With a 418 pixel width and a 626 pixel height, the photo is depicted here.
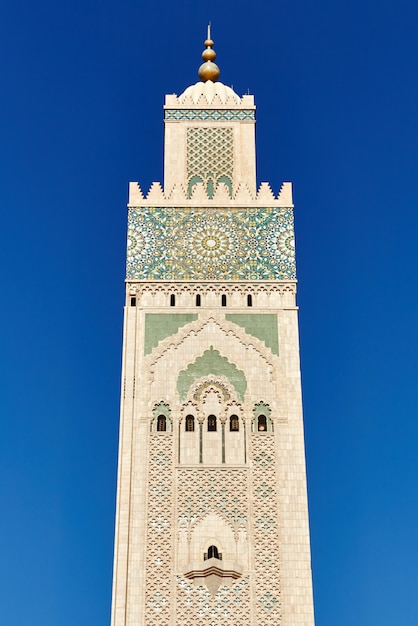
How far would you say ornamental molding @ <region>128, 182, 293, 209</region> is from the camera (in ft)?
54.0

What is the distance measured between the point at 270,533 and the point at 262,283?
3.67 m

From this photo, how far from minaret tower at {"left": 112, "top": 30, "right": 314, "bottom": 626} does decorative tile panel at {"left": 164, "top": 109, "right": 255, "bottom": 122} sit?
0.02 meters

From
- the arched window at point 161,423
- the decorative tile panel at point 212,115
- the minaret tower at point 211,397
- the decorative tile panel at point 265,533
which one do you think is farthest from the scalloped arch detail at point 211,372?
the decorative tile panel at point 212,115

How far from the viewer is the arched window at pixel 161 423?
15.0 m

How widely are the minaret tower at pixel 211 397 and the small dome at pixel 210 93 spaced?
7.2 inches

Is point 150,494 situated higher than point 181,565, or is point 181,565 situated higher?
point 150,494

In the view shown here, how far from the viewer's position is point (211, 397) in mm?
15141

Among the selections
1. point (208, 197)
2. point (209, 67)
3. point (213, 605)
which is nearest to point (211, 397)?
point (213, 605)

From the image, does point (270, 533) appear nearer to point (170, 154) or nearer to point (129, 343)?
point (129, 343)

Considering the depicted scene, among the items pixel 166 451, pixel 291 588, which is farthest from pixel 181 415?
pixel 291 588

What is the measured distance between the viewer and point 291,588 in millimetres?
14031

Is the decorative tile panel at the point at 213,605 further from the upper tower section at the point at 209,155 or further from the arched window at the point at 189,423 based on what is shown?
the upper tower section at the point at 209,155

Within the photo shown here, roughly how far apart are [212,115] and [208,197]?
62.0 inches

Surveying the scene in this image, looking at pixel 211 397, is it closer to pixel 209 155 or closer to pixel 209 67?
pixel 209 155
